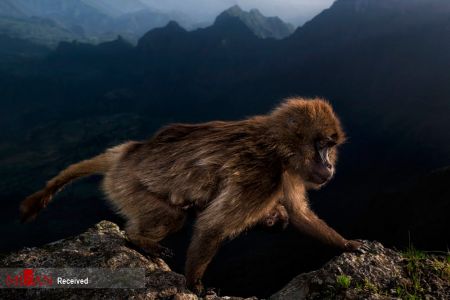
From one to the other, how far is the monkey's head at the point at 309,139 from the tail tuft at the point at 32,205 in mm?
3332

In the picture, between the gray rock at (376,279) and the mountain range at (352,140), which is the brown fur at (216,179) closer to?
the gray rock at (376,279)

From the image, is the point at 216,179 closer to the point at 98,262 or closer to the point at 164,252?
the point at 164,252

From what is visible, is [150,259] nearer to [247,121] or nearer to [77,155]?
[247,121]

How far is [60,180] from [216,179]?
238 cm

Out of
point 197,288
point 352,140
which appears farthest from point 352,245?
point 352,140

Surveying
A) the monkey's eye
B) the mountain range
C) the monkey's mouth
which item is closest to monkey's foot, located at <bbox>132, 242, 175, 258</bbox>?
the monkey's mouth

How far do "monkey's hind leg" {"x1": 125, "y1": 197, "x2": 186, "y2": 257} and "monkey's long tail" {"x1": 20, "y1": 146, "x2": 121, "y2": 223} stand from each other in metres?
1.22

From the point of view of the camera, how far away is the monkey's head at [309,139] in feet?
17.1

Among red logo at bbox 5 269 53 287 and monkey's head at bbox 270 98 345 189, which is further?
monkey's head at bbox 270 98 345 189

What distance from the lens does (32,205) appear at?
540 cm

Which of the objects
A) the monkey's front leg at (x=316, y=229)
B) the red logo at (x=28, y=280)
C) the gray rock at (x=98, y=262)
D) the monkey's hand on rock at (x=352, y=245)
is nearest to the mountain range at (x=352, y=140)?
the monkey's front leg at (x=316, y=229)

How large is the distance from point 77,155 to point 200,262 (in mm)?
175030

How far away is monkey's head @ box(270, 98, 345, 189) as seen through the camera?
5215mm

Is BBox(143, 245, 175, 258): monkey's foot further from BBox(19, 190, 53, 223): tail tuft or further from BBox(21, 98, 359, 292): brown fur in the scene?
BBox(19, 190, 53, 223): tail tuft
